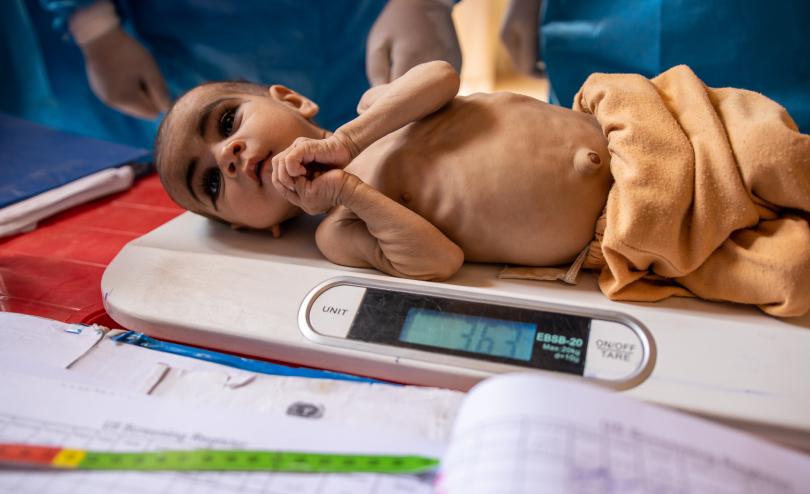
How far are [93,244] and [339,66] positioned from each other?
0.72 m

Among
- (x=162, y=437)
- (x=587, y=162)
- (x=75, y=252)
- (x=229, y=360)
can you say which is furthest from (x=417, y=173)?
(x=75, y=252)

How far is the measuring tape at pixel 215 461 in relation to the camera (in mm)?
427

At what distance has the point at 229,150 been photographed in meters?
0.75

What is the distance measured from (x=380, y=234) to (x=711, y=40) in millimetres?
647

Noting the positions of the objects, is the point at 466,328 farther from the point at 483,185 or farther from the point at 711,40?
the point at 711,40

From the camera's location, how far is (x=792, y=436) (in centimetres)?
45

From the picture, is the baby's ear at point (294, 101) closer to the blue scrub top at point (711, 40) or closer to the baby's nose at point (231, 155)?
the baby's nose at point (231, 155)

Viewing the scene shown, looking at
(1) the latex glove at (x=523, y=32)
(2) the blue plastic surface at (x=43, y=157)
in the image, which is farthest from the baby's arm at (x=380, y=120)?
(1) the latex glove at (x=523, y=32)

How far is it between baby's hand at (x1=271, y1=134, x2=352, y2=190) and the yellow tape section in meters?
0.34

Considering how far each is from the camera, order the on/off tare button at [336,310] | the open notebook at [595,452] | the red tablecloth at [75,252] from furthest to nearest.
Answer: the red tablecloth at [75,252] → the on/off tare button at [336,310] → the open notebook at [595,452]

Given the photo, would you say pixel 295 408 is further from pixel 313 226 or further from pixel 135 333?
pixel 313 226

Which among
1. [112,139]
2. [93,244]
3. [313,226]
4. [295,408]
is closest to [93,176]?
[93,244]

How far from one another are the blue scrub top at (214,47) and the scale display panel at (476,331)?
0.86 m

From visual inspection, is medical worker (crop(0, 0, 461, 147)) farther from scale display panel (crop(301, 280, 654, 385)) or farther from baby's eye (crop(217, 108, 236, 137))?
scale display panel (crop(301, 280, 654, 385))
